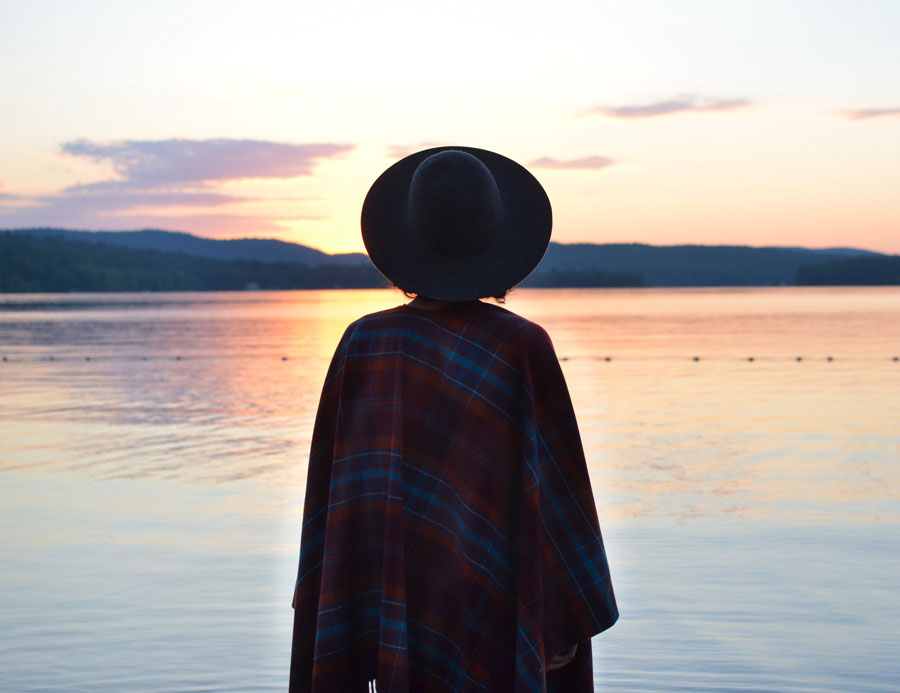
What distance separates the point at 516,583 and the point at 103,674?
295cm

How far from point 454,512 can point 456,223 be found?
0.63m

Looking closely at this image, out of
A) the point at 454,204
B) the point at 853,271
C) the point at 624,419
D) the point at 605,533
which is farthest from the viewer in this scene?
the point at 853,271

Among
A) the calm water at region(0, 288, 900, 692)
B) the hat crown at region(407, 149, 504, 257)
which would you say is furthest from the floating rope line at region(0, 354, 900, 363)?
the hat crown at region(407, 149, 504, 257)

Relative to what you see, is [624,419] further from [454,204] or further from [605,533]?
[454,204]

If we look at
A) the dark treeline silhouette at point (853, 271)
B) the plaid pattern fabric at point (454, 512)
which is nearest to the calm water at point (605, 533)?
the plaid pattern fabric at point (454, 512)

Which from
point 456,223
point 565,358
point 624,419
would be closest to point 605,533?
point 456,223

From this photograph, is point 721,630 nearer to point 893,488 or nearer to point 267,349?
point 893,488

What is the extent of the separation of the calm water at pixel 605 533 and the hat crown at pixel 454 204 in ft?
9.12

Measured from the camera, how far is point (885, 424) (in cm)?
1309

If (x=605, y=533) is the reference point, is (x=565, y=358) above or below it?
below

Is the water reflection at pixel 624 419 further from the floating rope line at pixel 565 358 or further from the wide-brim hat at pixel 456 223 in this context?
the wide-brim hat at pixel 456 223

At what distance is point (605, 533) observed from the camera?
24.0 feet

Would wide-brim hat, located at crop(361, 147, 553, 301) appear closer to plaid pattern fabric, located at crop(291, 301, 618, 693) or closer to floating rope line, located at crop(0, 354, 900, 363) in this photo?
plaid pattern fabric, located at crop(291, 301, 618, 693)

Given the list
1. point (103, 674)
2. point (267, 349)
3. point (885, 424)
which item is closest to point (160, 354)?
point (267, 349)
